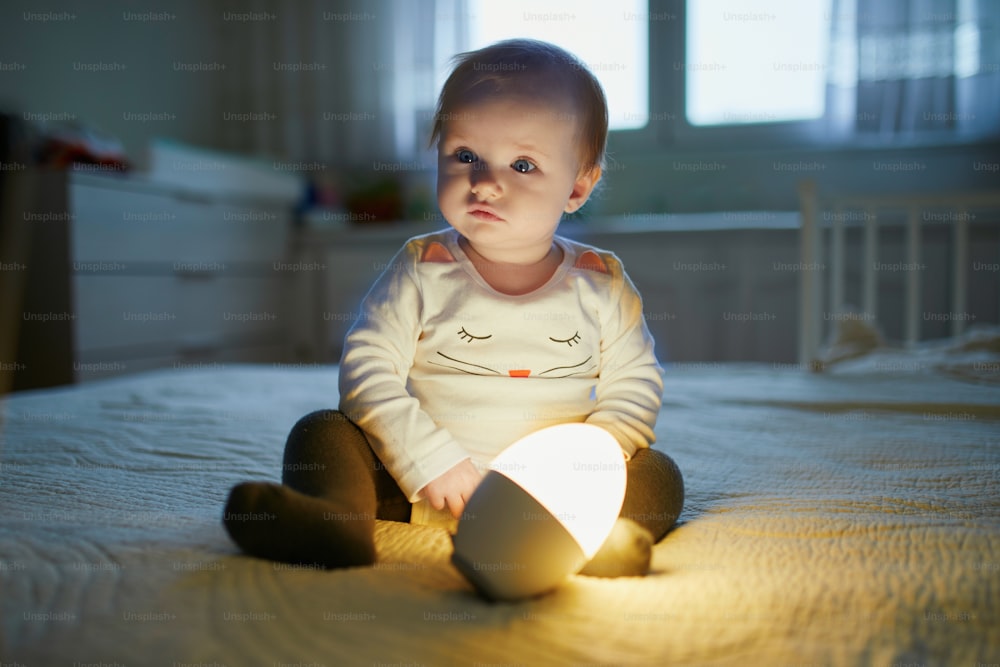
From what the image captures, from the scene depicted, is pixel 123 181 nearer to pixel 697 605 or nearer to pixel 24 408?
pixel 24 408

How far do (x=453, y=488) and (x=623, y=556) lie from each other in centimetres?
17

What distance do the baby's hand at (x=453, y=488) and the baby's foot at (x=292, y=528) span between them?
0.31ft

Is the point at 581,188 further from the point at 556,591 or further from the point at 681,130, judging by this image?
the point at 681,130

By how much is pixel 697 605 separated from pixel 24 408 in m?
1.23

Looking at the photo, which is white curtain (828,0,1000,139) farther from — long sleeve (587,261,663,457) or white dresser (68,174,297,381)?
long sleeve (587,261,663,457)

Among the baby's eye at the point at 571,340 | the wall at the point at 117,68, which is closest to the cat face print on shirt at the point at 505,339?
the baby's eye at the point at 571,340

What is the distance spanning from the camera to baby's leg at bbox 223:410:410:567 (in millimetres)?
581

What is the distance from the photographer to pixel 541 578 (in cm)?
55

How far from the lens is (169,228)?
2613 millimetres

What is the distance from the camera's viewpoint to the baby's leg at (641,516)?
61cm

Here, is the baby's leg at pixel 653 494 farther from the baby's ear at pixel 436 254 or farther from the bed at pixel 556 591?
the baby's ear at pixel 436 254

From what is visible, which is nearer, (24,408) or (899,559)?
(899,559)

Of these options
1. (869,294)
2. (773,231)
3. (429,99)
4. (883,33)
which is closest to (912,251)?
(869,294)

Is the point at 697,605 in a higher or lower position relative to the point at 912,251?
lower
